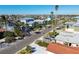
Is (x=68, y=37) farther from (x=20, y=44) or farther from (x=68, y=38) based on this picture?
(x=20, y=44)

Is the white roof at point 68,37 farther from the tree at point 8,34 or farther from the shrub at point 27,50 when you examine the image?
the tree at point 8,34

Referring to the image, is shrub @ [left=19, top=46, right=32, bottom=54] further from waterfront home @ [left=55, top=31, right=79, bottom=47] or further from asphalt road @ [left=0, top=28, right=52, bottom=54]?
waterfront home @ [left=55, top=31, right=79, bottom=47]

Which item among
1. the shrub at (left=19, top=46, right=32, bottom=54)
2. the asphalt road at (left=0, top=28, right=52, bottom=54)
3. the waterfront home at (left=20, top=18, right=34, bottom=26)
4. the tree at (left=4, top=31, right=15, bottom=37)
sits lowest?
the shrub at (left=19, top=46, right=32, bottom=54)

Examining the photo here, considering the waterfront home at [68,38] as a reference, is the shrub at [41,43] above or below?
below

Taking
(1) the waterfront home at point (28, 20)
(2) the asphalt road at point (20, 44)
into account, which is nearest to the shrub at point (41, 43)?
(2) the asphalt road at point (20, 44)

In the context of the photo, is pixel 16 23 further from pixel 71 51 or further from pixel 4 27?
pixel 71 51

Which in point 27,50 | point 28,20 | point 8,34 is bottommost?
point 27,50

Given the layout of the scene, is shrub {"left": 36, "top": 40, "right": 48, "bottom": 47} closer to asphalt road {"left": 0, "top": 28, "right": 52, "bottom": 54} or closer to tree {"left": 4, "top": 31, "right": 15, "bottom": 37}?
asphalt road {"left": 0, "top": 28, "right": 52, "bottom": 54}

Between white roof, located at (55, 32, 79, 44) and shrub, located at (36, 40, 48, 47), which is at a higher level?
white roof, located at (55, 32, 79, 44)

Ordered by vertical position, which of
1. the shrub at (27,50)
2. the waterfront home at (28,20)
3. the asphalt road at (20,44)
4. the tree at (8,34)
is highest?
the waterfront home at (28,20)

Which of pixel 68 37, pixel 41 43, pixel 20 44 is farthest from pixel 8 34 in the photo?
pixel 68 37

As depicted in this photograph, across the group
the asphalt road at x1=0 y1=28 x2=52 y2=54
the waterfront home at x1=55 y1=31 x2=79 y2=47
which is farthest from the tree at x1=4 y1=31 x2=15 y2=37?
the waterfront home at x1=55 y1=31 x2=79 y2=47
